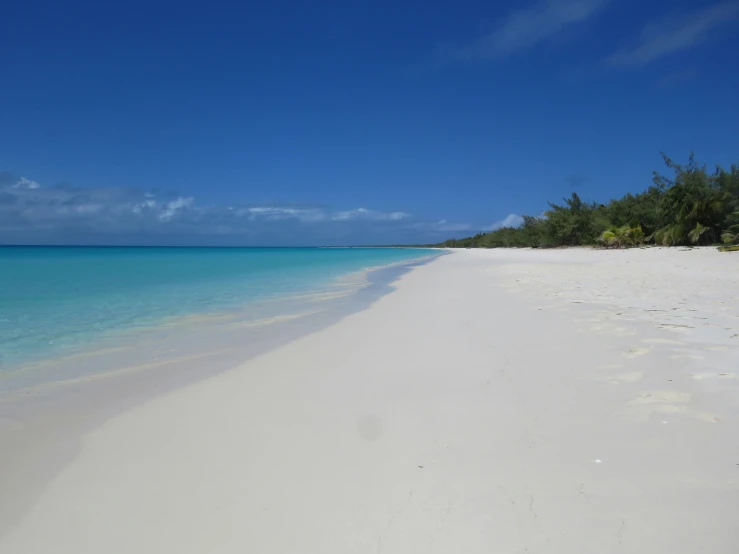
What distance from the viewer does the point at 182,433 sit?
274 cm

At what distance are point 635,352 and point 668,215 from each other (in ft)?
81.6

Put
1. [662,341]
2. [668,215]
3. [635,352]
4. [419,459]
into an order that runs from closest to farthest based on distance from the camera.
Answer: [419,459]
[635,352]
[662,341]
[668,215]

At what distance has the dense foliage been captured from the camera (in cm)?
2091

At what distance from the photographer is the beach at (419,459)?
68.1 inches

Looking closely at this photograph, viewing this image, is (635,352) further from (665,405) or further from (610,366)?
(665,405)

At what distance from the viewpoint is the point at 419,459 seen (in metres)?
2.32

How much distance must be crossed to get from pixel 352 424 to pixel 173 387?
189cm

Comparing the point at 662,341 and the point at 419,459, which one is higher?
the point at 662,341

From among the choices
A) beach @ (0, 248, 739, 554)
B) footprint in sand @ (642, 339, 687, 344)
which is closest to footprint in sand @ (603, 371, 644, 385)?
beach @ (0, 248, 739, 554)

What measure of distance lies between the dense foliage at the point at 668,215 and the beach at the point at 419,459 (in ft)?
61.1

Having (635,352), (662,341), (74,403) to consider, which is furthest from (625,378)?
(74,403)

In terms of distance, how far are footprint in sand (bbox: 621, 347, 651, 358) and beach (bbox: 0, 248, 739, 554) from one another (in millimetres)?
54

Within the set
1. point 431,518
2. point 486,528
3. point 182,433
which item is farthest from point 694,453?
point 182,433

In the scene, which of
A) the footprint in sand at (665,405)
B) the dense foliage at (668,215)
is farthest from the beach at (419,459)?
the dense foliage at (668,215)
